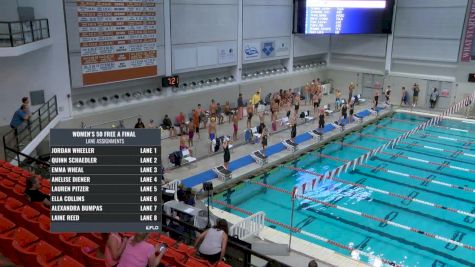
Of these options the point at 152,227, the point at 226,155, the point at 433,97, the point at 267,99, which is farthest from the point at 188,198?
the point at 433,97

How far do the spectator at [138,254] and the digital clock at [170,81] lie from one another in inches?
539

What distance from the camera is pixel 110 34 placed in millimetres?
15203

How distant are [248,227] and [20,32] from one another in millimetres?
7597

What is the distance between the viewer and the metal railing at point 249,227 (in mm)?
9159

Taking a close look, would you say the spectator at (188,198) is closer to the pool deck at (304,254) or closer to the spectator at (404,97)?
the pool deck at (304,254)

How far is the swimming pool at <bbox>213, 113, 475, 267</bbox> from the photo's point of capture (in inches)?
400

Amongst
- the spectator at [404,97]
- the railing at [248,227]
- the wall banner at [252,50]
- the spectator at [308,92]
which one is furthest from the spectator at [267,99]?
the railing at [248,227]

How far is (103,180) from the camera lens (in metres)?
4.25

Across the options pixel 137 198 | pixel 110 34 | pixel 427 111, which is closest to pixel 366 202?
pixel 137 198

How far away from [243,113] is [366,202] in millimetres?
9761

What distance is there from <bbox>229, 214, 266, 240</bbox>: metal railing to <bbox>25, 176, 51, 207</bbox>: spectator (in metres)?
3.82

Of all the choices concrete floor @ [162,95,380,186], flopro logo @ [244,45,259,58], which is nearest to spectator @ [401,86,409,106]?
concrete floor @ [162,95,380,186]
